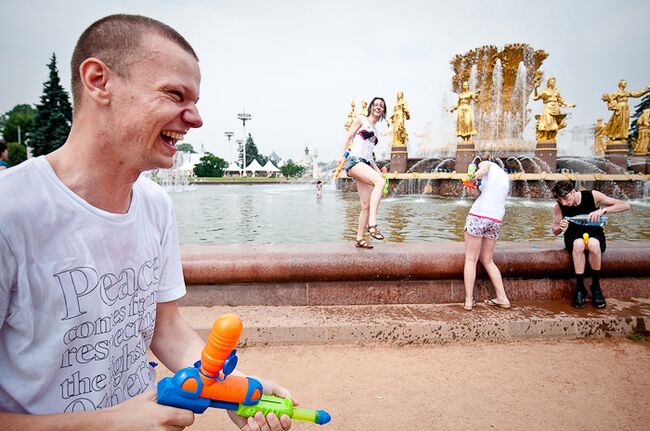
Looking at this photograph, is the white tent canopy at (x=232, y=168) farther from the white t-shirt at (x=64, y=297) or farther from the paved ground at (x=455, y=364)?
the white t-shirt at (x=64, y=297)

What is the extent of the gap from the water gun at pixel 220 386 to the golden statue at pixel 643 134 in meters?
25.8

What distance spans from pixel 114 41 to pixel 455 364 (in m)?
3.13

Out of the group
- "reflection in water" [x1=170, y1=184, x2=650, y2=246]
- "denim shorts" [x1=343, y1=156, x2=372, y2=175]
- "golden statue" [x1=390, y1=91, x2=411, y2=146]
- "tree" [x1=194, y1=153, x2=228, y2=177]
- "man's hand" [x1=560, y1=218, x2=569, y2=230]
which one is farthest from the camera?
"tree" [x1=194, y1=153, x2=228, y2=177]

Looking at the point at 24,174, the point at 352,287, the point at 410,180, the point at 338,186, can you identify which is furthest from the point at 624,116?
the point at 24,174

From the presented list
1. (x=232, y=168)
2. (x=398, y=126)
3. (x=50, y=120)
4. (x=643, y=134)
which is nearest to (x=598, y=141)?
(x=643, y=134)

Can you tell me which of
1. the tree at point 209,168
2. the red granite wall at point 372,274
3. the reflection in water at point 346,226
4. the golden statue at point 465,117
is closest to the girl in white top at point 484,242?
the red granite wall at point 372,274

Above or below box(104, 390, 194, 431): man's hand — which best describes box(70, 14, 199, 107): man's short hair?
above

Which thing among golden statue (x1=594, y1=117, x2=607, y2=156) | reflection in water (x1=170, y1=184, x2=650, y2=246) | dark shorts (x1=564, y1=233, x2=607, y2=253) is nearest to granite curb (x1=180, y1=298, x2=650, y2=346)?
dark shorts (x1=564, y1=233, x2=607, y2=253)

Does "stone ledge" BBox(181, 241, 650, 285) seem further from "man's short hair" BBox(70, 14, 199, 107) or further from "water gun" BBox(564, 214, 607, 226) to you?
"man's short hair" BBox(70, 14, 199, 107)

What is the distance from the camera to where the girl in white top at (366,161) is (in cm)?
480

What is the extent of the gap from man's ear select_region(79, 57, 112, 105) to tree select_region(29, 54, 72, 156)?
2014 inches

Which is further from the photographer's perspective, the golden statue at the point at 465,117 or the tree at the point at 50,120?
the tree at the point at 50,120

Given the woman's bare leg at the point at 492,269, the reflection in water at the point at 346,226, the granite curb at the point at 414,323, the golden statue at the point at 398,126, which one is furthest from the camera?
the golden statue at the point at 398,126

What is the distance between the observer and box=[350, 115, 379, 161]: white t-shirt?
4949 mm
